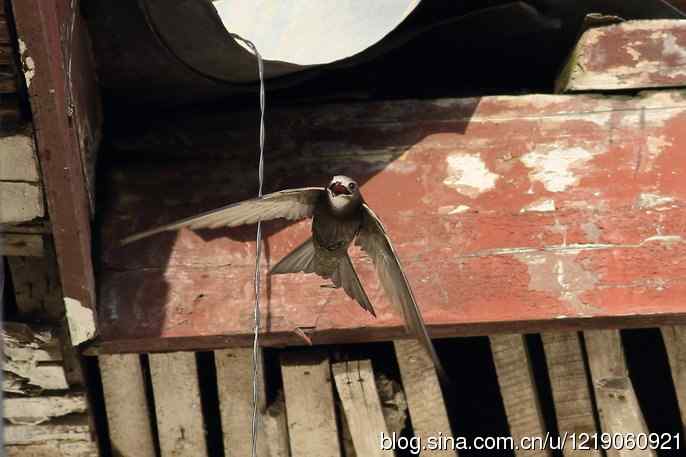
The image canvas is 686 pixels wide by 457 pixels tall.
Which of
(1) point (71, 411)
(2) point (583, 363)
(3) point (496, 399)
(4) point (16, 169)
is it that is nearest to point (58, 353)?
(1) point (71, 411)

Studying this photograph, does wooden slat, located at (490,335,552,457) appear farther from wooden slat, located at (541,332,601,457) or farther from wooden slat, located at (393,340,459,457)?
wooden slat, located at (393,340,459,457)

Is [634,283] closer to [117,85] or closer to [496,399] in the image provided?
[496,399]

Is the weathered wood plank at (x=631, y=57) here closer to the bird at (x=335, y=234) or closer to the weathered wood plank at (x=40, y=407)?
the bird at (x=335, y=234)

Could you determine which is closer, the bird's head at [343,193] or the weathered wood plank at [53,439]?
the bird's head at [343,193]

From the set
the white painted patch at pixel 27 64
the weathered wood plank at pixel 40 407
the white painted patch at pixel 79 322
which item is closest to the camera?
the white painted patch at pixel 27 64

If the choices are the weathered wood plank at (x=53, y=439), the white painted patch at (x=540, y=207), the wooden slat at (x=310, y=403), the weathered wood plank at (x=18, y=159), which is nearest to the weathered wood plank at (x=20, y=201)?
the weathered wood plank at (x=18, y=159)

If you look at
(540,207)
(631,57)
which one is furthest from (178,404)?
(631,57)

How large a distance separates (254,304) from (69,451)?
67 centimetres

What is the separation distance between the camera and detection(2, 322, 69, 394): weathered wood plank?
2.54 m

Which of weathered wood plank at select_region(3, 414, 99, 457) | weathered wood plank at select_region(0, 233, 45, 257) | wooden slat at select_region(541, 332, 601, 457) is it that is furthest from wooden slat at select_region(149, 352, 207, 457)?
wooden slat at select_region(541, 332, 601, 457)

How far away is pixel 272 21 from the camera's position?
2938 mm

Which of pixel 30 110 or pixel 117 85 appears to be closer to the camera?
pixel 30 110

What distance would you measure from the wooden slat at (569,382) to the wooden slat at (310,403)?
23.2 inches

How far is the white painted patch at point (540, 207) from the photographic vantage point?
8.57 feet
